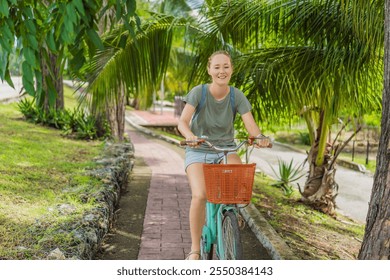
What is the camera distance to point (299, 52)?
545 centimetres

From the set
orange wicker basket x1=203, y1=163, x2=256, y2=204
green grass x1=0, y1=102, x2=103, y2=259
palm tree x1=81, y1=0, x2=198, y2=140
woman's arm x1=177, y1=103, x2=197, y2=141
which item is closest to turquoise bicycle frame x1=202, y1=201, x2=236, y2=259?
orange wicker basket x1=203, y1=163, x2=256, y2=204

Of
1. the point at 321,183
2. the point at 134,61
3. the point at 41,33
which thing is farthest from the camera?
the point at 321,183

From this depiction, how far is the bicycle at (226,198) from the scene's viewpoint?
319cm

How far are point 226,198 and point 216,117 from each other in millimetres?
662

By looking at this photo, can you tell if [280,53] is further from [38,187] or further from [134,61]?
[38,187]

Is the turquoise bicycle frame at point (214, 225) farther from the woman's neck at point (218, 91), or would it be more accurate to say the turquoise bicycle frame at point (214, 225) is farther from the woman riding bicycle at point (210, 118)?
the woman's neck at point (218, 91)

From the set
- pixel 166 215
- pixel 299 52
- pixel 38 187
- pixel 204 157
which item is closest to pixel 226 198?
pixel 204 157

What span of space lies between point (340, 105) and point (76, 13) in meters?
3.53

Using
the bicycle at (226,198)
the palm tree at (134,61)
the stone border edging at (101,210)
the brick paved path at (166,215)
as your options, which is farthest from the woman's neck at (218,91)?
the palm tree at (134,61)

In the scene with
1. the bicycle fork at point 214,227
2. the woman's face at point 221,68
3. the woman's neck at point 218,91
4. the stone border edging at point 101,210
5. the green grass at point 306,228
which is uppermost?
the woman's face at point 221,68

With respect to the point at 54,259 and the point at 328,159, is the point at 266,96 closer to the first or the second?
the point at 328,159

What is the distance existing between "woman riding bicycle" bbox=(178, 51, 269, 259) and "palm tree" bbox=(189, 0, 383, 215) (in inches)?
66.7

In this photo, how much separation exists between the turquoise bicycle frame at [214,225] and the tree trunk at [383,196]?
904 mm
